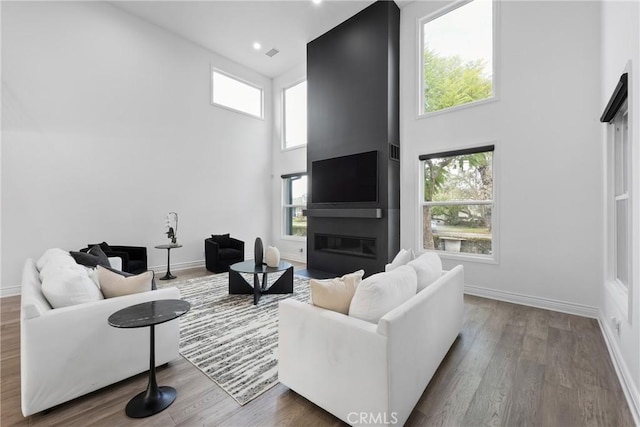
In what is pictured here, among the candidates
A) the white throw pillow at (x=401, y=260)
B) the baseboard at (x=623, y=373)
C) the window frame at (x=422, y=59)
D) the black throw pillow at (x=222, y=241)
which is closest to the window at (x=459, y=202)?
the window frame at (x=422, y=59)

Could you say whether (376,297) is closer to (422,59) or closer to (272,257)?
(272,257)

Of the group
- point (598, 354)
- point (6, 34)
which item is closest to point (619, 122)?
point (598, 354)

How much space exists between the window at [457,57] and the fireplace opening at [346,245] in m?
2.32

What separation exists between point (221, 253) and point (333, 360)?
4.04 metres

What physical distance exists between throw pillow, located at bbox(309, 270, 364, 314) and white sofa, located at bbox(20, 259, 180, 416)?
1143 mm

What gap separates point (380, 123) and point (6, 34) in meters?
5.36

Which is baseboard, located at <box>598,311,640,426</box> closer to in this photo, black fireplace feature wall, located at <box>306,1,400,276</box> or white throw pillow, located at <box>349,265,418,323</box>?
white throw pillow, located at <box>349,265,418,323</box>

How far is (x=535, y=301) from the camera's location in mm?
3408

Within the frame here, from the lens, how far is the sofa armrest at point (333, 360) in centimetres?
134

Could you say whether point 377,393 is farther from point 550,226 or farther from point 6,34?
point 6,34

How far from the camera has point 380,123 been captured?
14.7 ft

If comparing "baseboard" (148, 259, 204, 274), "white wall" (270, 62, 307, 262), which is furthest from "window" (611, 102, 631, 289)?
"baseboard" (148, 259, 204, 274)

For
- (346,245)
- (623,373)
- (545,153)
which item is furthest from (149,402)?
(545,153)

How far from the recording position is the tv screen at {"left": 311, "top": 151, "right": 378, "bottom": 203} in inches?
179
